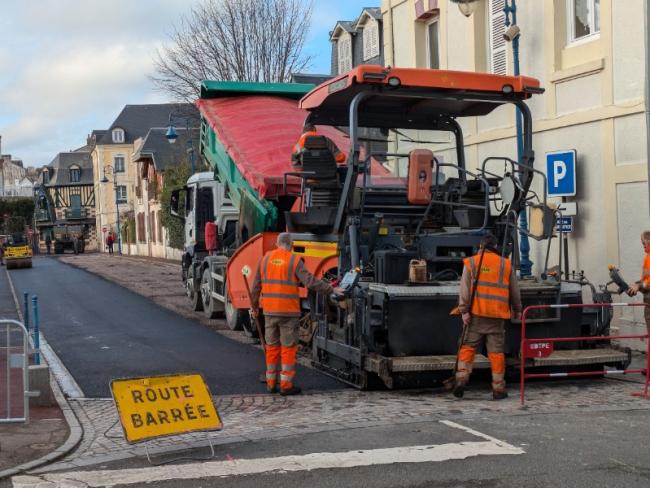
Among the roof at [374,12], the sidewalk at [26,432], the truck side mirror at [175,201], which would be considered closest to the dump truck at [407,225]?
the sidewalk at [26,432]

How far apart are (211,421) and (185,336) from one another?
732 cm

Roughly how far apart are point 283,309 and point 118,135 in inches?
3122

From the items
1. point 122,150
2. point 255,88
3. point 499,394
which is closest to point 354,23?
point 255,88

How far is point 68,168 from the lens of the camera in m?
98.7

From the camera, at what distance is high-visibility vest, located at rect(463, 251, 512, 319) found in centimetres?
Answer: 860

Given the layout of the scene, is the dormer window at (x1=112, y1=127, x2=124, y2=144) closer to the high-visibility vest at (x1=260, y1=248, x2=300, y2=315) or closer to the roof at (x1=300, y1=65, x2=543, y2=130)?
the roof at (x1=300, y1=65, x2=543, y2=130)

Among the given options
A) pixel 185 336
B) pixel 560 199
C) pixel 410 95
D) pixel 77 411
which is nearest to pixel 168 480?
pixel 77 411

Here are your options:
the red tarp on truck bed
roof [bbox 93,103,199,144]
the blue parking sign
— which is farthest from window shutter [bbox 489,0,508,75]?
roof [bbox 93,103,199,144]

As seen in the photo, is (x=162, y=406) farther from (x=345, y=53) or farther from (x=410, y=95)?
(x=345, y=53)

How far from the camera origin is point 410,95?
32.0 feet

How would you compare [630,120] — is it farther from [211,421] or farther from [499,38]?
[211,421]

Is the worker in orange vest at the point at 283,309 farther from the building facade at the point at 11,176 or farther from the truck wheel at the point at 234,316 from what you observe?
the building facade at the point at 11,176

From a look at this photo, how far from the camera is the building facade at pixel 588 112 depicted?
477 inches

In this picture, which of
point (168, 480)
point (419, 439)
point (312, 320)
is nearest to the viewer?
point (168, 480)
